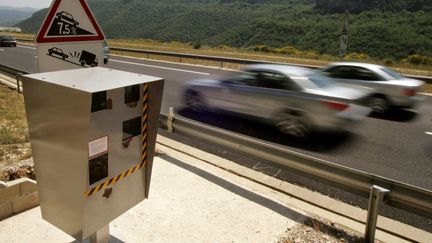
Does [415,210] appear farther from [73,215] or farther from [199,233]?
[73,215]

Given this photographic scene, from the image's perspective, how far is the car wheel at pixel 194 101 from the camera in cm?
980

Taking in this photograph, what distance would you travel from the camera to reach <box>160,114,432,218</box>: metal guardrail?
3.71 meters

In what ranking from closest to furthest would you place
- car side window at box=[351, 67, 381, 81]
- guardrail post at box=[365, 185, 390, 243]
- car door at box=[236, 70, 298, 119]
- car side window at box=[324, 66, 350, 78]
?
guardrail post at box=[365, 185, 390, 243] < car door at box=[236, 70, 298, 119] < car side window at box=[351, 67, 381, 81] < car side window at box=[324, 66, 350, 78]

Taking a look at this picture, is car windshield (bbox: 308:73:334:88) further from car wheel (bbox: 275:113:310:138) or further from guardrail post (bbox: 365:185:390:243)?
guardrail post (bbox: 365:185:390:243)

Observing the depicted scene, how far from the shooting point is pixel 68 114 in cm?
254

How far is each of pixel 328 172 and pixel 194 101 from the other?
6.05m

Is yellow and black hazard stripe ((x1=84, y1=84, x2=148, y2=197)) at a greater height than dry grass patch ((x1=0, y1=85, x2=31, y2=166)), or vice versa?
yellow and black hazard stripe ((x1=84, y1=84, x2=148, y2=197))

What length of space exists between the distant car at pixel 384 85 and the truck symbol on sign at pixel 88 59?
8704 millimetres

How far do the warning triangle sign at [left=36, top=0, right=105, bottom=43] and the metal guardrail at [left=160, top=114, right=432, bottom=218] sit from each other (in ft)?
8.47

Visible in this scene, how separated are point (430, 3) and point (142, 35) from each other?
106800mm

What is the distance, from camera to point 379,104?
34.5 ft

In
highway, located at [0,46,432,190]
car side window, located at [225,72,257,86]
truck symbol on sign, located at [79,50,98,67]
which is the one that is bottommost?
highway, located at [0,46,432,190]

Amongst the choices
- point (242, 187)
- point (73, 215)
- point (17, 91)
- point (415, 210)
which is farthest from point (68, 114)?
point (17, 91)

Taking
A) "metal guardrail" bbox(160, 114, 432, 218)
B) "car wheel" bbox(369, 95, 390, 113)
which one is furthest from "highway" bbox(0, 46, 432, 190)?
"metal guardrail" bbox(160, 114, 432, 218)
